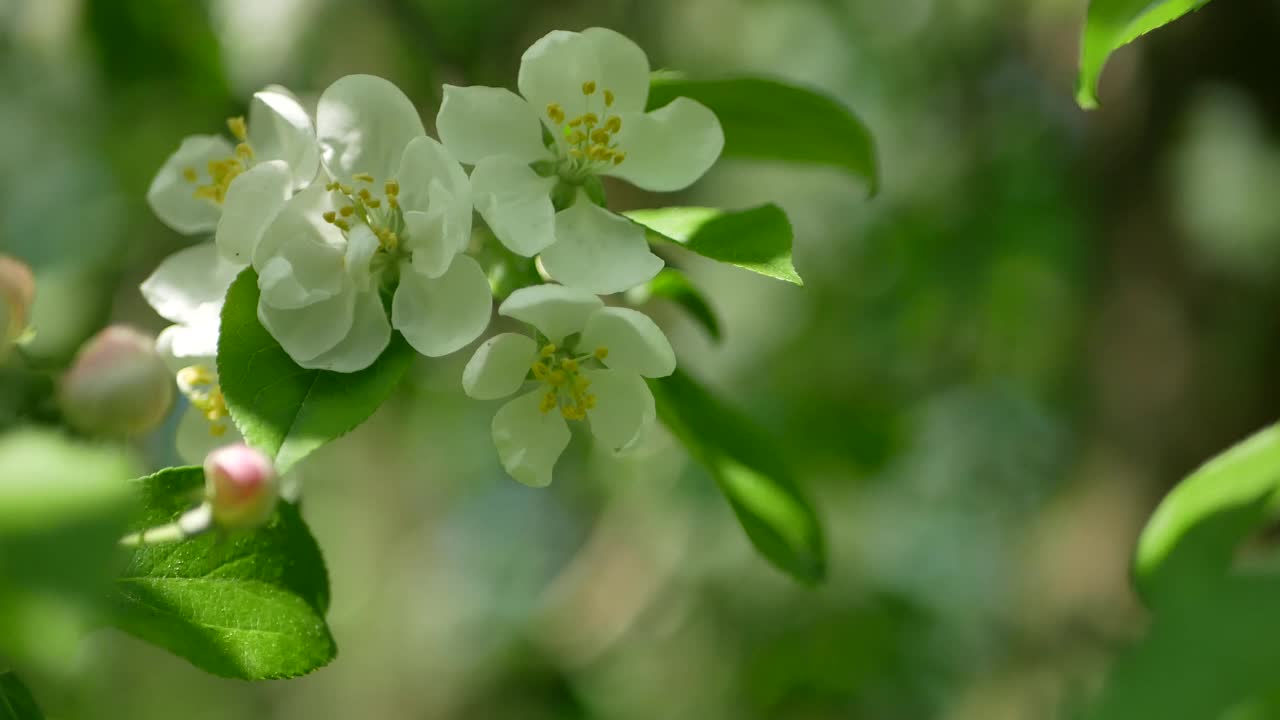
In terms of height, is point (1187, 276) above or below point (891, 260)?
above

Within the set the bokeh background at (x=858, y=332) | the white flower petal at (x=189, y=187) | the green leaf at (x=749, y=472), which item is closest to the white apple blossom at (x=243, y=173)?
the white flower petal at (x=189, y=187)

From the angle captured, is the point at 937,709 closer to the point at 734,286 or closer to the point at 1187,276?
the point at 1187,276

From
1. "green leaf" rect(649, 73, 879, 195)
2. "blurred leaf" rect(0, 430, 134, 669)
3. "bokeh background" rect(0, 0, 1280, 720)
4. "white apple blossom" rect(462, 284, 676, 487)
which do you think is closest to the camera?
"blurred leaf" rect(0, 430, 134, 669)

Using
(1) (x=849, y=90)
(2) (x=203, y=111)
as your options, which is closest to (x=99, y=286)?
(2) (x=203, y=111)

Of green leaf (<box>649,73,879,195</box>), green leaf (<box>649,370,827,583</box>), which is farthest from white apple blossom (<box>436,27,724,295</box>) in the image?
green leaf (<box>649,370,827,583</box>)

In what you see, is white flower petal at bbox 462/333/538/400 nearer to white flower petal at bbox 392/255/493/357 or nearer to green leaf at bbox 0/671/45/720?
white flower petal at bbox 392/255/493/357

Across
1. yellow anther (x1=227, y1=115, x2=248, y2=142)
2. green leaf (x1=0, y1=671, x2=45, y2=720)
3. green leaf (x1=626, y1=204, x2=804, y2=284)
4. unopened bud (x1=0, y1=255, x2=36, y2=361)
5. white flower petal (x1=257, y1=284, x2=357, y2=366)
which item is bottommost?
green leaf (x1=0, y1=671, x2=45, y2=720)

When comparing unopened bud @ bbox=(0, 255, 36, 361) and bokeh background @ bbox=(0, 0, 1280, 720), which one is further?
bokeh background @ bbox=(0, 0, 1280, 720)

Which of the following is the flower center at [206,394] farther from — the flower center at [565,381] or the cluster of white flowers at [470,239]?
the flower center at [565,381]
